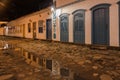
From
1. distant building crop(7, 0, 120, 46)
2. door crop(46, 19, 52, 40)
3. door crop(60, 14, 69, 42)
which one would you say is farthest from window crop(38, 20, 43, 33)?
door crop(60, 14, 69, 42)

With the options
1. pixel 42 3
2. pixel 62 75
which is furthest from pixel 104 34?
pixel 42 3

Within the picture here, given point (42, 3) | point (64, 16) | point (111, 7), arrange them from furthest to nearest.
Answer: point (42, 3) < point (64, 16) < point (111, 7)

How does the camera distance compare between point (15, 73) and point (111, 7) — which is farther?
point (111, 7)

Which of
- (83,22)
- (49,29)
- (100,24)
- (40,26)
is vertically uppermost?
(40,26)

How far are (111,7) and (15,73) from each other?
27.5 feet

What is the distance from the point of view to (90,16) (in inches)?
531

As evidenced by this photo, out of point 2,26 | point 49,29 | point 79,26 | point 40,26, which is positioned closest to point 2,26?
point 2,26

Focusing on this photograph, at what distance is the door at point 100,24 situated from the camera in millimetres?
11867

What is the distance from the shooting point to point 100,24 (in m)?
12.5

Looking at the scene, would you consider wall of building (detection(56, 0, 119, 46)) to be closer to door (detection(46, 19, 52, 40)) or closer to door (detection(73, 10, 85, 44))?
door (detection(73, 10, 85, 44))

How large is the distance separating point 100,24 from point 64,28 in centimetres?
540

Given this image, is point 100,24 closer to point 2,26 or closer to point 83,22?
point 83,22

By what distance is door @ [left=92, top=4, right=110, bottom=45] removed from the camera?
11867mm

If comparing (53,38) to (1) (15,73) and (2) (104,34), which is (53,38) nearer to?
(2) (104,34)
